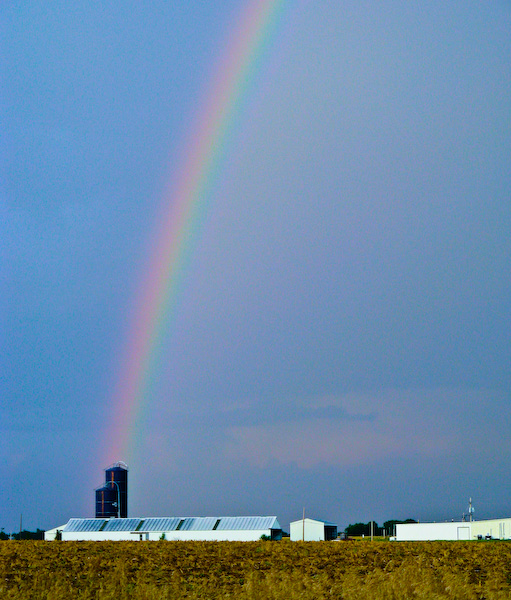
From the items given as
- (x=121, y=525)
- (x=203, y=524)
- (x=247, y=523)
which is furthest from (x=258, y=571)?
(x=121, y=525)

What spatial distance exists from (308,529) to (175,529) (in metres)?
17.5

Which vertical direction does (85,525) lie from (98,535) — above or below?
above

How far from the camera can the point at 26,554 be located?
56.6 metres

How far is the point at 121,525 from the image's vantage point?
11094 centimetres

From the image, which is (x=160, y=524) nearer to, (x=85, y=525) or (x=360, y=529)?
(x=85, y=525)

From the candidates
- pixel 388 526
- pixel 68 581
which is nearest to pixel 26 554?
pixel 68 581

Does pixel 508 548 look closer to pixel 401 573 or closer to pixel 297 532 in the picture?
pixel 401 573

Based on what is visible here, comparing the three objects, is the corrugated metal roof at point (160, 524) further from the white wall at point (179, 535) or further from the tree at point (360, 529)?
the tree at point (360, 529)

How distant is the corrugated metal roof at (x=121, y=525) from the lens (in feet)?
360

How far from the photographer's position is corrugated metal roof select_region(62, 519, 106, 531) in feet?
370

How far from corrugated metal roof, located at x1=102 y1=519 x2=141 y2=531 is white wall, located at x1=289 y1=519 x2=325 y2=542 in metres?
→ 20.6

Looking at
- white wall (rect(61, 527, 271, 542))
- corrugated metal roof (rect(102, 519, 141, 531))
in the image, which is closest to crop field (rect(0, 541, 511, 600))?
white wall (rect(61, 527, 271, 542))

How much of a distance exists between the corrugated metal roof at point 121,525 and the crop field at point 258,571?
45.4 m

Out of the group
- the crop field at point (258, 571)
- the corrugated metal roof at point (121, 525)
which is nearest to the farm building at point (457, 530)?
the corrugated metal roof at point (121, 525)
